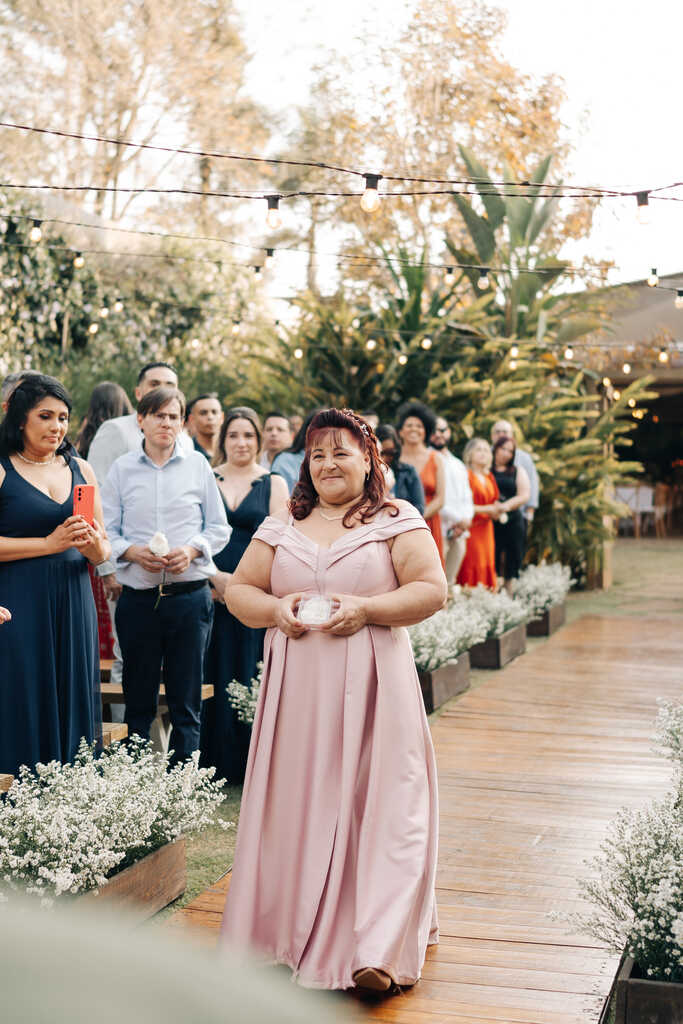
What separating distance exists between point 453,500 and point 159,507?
500cm

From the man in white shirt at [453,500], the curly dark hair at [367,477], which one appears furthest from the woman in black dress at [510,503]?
the curly dark hair at [367,477]

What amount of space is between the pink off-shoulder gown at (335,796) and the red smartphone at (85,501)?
44.9 inches

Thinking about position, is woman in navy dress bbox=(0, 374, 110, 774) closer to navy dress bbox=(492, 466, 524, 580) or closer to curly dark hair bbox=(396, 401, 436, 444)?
curly dark hair bbox=(396, 401, 436, 444)

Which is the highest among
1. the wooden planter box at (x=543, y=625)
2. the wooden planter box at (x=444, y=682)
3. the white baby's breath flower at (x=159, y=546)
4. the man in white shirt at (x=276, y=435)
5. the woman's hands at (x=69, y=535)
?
the man in white shirt at (x=276, y=435)

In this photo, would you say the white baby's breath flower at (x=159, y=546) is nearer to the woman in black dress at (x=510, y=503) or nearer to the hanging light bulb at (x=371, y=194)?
the hanging light bulb at (x=371, y=194)

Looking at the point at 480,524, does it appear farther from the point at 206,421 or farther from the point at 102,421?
the point at 102,421

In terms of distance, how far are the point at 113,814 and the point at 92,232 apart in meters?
14.3

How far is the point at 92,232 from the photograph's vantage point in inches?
674

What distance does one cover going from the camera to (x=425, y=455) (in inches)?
386

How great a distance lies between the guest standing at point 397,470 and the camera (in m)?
8.25

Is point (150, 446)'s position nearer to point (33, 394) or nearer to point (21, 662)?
point (33, 394)

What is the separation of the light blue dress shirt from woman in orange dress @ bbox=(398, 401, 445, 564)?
447cm

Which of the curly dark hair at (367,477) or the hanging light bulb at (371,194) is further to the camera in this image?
the hanging light bulb at (371,194)

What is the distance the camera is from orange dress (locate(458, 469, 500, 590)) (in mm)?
11008
